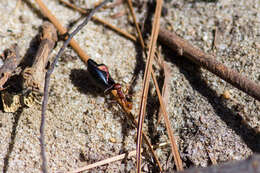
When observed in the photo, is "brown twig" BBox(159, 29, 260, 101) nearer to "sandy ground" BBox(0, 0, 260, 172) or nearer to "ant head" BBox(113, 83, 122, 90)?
"sandy ground" BBox(0, 0, 260, 172)

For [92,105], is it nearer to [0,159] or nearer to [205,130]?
[0,159]

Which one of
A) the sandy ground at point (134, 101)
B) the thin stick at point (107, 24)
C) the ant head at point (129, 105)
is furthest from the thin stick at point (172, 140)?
the thin stick at point (107, 24)

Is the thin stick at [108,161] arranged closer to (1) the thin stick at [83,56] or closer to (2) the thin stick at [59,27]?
(1) the thin stick at [83,56]

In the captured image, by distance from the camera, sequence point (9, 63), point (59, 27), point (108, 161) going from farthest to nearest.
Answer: point (59, 27) → point (9, 63) → point (108, 161)

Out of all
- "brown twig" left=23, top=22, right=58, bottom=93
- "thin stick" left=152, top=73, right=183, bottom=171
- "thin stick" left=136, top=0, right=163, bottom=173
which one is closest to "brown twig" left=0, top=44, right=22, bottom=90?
"brown twig" left=23, top=22, right=58, bottom=93

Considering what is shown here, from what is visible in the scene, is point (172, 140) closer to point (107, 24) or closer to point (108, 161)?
point (108, 161)

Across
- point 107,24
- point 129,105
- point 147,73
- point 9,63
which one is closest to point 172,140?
point 129,105
